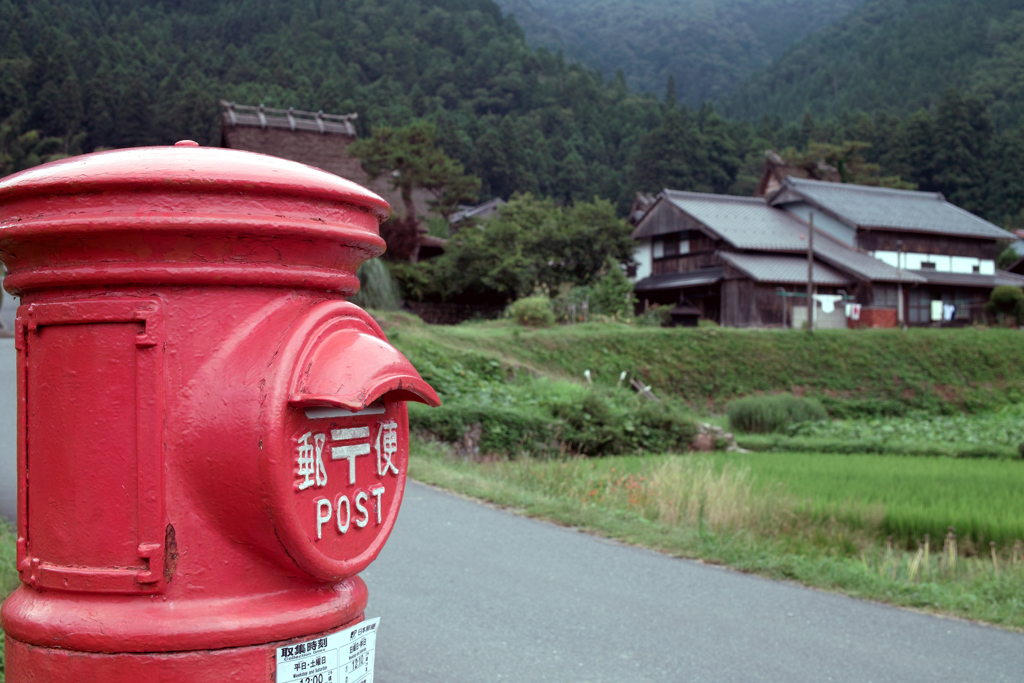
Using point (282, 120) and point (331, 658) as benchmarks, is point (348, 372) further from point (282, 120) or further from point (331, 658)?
point (282, 120)

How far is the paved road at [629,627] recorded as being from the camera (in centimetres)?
409

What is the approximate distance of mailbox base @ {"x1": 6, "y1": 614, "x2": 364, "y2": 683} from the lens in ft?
4.40

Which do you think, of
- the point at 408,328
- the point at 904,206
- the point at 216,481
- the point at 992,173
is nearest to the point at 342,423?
the point at 216,481

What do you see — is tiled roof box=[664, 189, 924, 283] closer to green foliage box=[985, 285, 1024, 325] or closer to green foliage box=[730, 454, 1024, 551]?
green foliage box=[985, 285, 1024, 325]

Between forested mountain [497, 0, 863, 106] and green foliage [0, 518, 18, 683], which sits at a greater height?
forested mountain [497, 0, 863, 106]

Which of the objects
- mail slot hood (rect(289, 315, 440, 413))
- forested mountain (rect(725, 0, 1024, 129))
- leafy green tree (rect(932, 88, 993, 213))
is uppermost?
forested mountain (rect(725, 0, 1024, 129))

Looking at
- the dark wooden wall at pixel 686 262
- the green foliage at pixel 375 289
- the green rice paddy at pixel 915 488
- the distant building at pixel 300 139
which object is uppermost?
the distant building at pixel 300 139

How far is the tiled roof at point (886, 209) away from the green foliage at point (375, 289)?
60.6 ft

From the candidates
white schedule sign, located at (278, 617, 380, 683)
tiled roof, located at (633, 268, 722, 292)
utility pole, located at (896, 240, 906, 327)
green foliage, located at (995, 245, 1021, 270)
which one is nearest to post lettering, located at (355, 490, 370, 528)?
white schedule sign, located at (278, 617, 380, 683)

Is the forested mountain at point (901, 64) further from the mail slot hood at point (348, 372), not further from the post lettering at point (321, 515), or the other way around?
the post lettering at point (321, 515)

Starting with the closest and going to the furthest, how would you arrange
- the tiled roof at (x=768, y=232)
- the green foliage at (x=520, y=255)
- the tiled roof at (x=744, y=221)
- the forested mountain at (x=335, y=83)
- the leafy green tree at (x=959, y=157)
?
1. the green foliage at (x=520, y=255)
2. the tiled roof at (x=768, y=232)
3. the tiled roof at (x=744, y=221)
4. the forested mountain at (x=335, y=83)
5. the leafy green tree at (x=959, y=157)

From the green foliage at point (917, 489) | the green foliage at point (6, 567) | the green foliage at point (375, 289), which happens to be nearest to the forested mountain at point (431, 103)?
the green foliage at point (375, 289)

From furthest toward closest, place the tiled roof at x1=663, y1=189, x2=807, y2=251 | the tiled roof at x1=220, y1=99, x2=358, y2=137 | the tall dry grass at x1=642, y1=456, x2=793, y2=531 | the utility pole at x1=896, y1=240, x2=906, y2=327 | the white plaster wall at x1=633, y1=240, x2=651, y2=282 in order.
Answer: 1. the white plaster wall at x1=633, y1=240, x2=651, y2=282
2. the tiled roof at x1=220, y1=99, x2=358, y2=137
3. the tiled roof at x1=663, y1=189, x2=807, y2=251
4. the utility pole at x1=896, y1=240, x2=906, y2=327
5. the tall dry grass at x1=642, y1=456, x2=793, y2=531

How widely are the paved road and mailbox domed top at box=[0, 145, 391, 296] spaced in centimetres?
284
